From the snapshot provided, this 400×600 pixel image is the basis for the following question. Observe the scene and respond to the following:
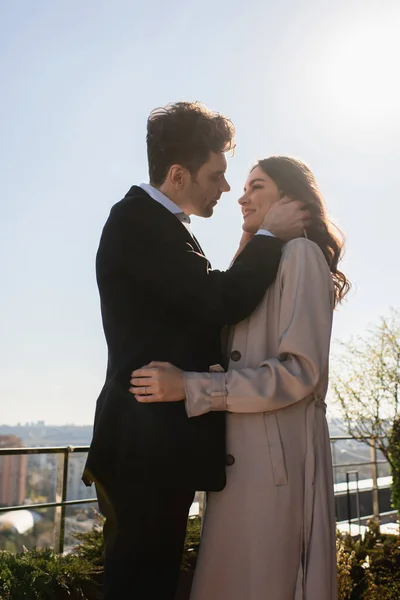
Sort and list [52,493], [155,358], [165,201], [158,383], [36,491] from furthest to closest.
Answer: [36,491]
[52,493]
[165,201]
[155,358]
[158,383]

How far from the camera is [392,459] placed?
716cm

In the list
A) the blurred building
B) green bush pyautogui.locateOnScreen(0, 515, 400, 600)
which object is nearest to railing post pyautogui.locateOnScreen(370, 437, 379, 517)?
green bush pyautogui.locateOnScreen(0, 515, 400, 600)

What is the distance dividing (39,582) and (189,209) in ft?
6.12

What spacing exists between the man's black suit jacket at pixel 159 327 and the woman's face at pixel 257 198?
550 mm

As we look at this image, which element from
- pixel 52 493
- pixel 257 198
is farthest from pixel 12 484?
pixel 257 198

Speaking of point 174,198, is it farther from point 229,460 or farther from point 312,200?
point 229,460

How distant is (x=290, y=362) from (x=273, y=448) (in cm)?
28

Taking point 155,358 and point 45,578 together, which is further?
point 45,578

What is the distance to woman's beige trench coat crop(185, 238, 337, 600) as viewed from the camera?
6.12ft

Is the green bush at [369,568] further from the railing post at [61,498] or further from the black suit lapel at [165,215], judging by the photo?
the black suit lapel at [165,215]

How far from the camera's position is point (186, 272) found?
1.94 metres

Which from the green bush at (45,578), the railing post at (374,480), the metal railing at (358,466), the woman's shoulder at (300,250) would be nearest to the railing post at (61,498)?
the green bush at (45,578)

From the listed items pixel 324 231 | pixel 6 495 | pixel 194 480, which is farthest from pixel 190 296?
pixel 6 495

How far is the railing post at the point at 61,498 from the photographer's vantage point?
4117 mm
